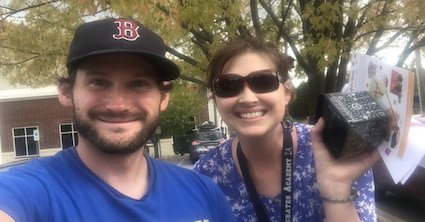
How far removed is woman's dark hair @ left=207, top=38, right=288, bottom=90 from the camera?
2186 millimetres

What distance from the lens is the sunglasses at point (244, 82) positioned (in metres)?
2.12

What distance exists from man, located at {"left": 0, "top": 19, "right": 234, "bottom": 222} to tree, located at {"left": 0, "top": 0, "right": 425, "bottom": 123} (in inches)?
78.2

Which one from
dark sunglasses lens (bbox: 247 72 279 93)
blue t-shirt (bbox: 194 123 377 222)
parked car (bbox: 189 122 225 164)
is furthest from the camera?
parked car (bbox: 189 122 225 164)

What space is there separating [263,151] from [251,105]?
11.2 inches

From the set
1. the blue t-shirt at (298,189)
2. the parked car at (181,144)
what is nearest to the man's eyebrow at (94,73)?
the blue t-shirt at (298,189)

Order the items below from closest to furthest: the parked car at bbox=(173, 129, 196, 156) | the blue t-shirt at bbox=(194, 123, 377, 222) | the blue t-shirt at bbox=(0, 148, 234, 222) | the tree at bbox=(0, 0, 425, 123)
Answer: the blue t-shirt at bbox=(0, 148, 234, 222)
the blue t-shirt at bbox=(194, 123, 377, 222)
the tree at bbox=(0, 0, 425, 123)
the parked car at bbox=(173, 129, 196, 156)

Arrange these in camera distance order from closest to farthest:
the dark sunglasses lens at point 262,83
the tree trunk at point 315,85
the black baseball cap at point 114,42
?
the black baseball cap at point 114,42
the dark sunglasses lens at point 262,83
the tree trunk at point 315,85

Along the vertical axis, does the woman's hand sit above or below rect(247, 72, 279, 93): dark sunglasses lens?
below

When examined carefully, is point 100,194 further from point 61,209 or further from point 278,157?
point 278,157

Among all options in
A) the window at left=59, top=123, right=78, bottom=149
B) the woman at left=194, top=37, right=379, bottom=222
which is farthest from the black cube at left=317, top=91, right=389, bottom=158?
the window at left=59, top=123, right=78, bottom=149

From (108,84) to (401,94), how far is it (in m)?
0.98

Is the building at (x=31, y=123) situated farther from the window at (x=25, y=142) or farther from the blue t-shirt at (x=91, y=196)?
the blue t-shirt at (x=91, y=196)

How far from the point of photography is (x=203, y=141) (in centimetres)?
2036

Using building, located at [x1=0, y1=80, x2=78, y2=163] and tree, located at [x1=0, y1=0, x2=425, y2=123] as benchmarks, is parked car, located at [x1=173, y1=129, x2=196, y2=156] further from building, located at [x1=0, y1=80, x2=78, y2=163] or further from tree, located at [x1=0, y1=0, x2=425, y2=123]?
tree, located at [x1=0, y1=0, x2=425, y2=123]
